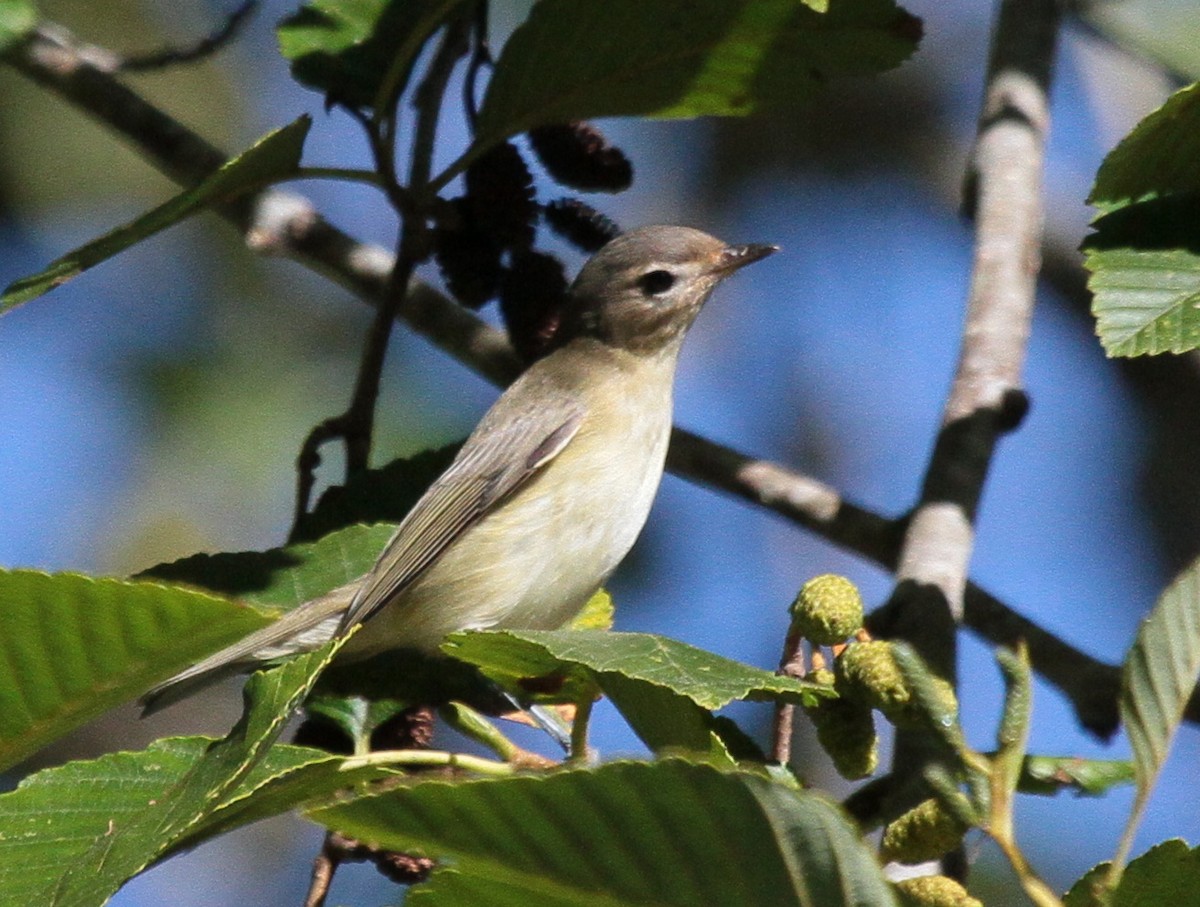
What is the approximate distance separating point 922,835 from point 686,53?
6.37 ft

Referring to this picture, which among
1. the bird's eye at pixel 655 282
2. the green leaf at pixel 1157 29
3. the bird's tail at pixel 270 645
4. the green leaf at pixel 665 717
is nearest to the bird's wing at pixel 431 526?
the bird's tail at pixel 270 645

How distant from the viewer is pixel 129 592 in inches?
79.6

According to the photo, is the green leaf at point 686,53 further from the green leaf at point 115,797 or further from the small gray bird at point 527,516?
the green leaf at point 115,797

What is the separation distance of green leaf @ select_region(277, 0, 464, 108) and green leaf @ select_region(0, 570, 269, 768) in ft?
5.91

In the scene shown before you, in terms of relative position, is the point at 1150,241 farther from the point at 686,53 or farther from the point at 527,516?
the point at 527,516

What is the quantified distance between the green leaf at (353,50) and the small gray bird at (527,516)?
37.1 inches

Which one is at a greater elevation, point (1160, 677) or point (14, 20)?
point (14, 20)

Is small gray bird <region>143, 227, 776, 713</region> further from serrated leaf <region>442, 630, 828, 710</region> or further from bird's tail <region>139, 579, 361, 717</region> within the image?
serrated leaf <region>442, 630, 828, 710</region>

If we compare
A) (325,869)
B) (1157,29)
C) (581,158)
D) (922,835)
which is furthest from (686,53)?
(1157,29)

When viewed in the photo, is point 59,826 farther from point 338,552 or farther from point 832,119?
point 832,119

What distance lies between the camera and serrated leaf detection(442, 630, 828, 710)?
209 centimetres

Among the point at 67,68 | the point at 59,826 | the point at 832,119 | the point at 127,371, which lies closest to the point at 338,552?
the point at 59,826

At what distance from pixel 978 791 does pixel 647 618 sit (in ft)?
14.4

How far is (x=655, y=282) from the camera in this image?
4516mm
